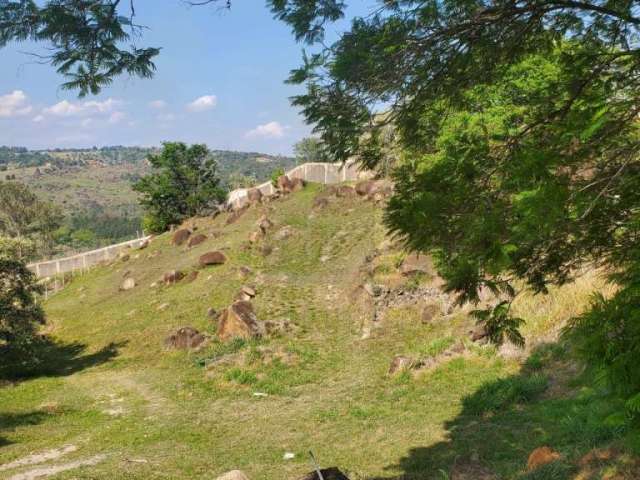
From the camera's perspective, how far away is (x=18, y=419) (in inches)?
638

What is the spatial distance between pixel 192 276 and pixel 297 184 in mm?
15069

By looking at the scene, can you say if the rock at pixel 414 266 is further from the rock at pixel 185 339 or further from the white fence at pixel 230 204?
the white fence at pixel 230 204

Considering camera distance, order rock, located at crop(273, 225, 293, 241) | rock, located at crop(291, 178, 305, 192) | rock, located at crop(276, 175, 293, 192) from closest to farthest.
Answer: rock, located at crop(273, 225, 293, 241) → rock, located at crop(291, 178, 305, 192) → rock, located at crop(276, 175, 293, 192)

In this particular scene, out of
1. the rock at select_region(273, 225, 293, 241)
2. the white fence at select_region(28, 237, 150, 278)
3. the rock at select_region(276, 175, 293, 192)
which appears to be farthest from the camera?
the white fence at select_region(28, 237, 150, 278)

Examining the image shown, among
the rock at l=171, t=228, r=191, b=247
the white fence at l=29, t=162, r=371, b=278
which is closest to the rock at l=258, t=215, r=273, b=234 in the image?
the rock at l=171, t=228, r=191, b=247

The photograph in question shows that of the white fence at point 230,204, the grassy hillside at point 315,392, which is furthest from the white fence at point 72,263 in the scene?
the grassy hillside at point 315,392

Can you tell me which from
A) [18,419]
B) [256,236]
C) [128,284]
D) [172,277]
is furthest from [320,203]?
[18,419]

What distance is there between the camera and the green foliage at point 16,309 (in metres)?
21.4

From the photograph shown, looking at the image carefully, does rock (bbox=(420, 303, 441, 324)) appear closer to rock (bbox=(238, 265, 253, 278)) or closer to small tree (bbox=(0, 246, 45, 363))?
rock (bbox=(238, 265, 253, 278))

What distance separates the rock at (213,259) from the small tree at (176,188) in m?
22.5

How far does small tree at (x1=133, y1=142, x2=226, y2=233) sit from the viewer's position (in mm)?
54312

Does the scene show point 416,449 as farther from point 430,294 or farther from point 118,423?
point 430,294

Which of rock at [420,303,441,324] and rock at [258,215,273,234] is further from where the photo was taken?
rock at [258,215,273,234]

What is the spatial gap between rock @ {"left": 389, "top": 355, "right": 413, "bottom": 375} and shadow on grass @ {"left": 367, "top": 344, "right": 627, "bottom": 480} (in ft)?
11.4
